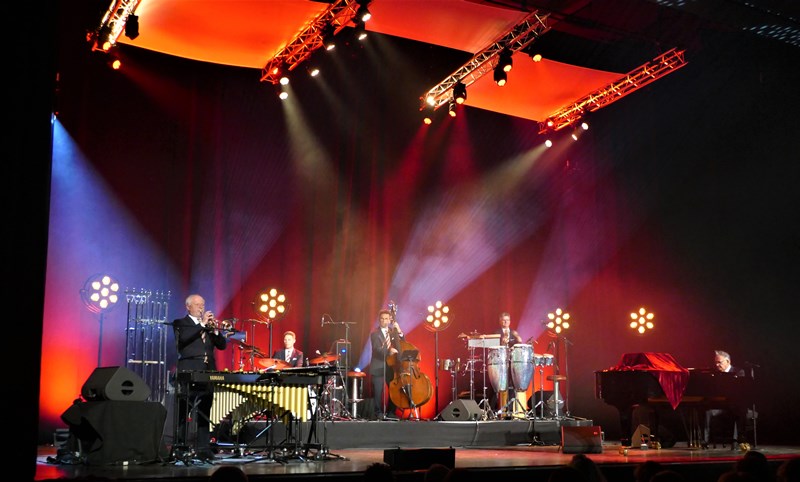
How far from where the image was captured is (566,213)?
15805 millimetres

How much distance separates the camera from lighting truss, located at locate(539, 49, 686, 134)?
1241cm

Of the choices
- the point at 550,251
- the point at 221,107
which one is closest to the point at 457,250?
the point at 550,251

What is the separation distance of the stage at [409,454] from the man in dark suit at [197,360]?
12.6 inches

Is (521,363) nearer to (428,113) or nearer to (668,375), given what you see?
(668,375)

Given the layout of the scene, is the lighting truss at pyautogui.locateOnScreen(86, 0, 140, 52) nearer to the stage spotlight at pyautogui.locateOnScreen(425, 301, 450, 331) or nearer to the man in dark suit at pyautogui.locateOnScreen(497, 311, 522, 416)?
the stage spotlight at pyautogui.locateOnScreen(425, 301, 450, 331)

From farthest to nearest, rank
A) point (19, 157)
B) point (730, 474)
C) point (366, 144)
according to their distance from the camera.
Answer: point (366, 144) < point (19, 157) < point (730, 474)

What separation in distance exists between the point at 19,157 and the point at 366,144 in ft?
33.0

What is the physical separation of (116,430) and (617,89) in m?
9.57

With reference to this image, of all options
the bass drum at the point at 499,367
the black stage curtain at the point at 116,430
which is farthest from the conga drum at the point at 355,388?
the black stage curtain at the point at 116,430

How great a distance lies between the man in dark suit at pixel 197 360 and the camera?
8078 millimetres

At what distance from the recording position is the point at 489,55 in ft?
40.6

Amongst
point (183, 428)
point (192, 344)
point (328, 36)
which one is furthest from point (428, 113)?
point (183, 428)

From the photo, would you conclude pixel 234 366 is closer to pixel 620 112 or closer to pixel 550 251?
pixel 550 251

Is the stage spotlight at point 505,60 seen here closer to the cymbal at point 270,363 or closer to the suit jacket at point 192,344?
the cymbal at point 270,363
